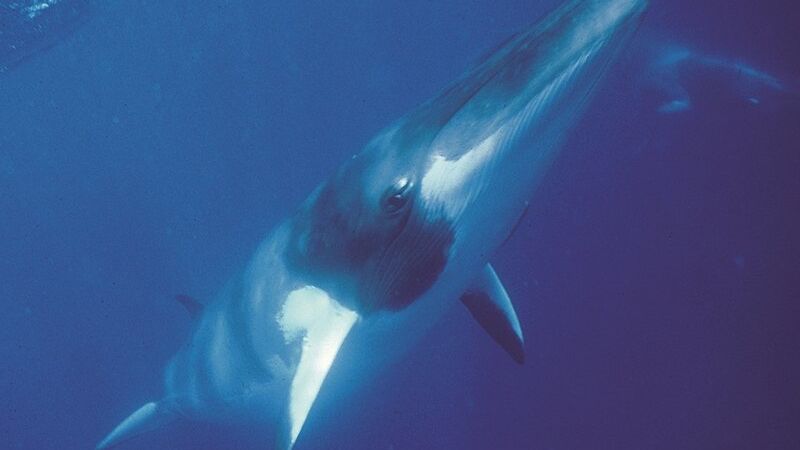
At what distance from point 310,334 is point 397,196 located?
1125 mm

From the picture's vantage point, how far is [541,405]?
9758 mm

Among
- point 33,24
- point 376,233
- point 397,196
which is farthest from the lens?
point 33,24

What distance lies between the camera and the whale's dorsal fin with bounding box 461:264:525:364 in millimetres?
3865

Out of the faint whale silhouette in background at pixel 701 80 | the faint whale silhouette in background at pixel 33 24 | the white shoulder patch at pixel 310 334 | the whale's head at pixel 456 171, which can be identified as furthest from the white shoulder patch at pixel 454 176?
the faint whale silhouette in background at pixel 33 24

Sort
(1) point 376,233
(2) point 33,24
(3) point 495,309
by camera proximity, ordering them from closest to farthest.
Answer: (1) point 376,233, (3) point 495,309, (2) point 33,24

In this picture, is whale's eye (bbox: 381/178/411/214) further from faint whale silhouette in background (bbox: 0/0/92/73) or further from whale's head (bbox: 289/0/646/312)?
faint whale silhouette in background (bbox: 0/0/92/73)

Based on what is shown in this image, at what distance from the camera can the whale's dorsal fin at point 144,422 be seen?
21.8 ft

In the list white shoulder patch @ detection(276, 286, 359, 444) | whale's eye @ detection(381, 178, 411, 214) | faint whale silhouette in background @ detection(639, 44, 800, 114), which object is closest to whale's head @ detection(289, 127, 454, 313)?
whale's eye @ detection(381, 178, 411, 214)

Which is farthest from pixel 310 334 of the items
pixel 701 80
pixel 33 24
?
pixel 33 24

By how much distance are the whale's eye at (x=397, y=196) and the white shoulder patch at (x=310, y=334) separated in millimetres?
735

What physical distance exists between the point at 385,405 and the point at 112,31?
38.8m

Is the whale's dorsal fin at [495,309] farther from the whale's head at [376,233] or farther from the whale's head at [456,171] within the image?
the whale's head at [376,233]

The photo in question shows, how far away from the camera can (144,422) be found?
22.5 feet

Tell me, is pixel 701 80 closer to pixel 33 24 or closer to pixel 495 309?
pixel 495 309
